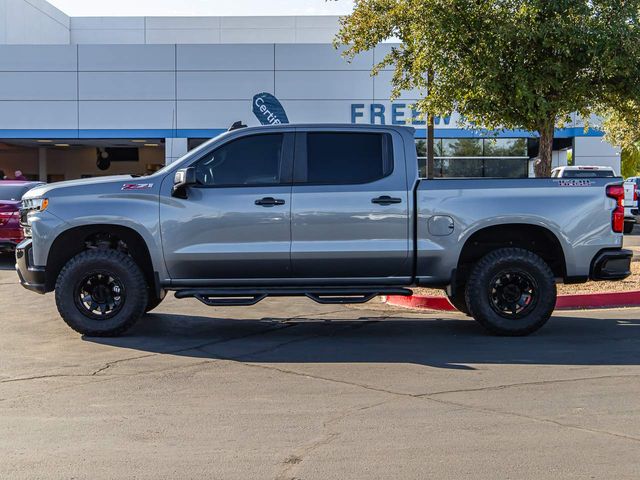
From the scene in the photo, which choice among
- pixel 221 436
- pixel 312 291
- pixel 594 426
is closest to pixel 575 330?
pixel 312 291

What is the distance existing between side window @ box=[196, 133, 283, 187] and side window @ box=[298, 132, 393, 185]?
0.34 metres

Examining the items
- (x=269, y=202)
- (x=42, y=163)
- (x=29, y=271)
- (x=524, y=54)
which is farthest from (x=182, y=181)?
(x=42, y=163)

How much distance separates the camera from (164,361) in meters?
7.36

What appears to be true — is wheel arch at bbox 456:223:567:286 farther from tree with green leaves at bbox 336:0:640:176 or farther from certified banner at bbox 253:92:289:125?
certified banner at bbox 253:92:289:125

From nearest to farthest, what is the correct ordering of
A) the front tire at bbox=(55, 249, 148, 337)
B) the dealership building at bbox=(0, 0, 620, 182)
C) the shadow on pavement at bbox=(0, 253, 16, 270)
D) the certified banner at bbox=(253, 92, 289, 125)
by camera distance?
the front tire at bbox=(55, 249, 148, 337)
the shadow on pavement at bbox=(0, 253, 16, 270)
the certified banner at bbox=(253, 92, 289, 125)
the dealership building at bbox=(0, 0, 620, 182)

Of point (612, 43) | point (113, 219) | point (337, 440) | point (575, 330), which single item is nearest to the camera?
point (337, 440)

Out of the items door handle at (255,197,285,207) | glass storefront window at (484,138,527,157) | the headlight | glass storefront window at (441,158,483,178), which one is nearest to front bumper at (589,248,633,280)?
door handle at (255,197,285,207)

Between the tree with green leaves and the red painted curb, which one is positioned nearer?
the red painted curb

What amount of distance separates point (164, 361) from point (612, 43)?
326 inches

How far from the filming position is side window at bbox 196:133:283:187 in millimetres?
8398

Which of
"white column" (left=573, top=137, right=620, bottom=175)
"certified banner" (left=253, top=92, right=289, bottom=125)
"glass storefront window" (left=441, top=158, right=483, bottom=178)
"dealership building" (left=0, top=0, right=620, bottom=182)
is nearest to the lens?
"certified banner" (left=253, top=92, right=289, bottom=125)

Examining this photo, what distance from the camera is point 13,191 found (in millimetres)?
16516

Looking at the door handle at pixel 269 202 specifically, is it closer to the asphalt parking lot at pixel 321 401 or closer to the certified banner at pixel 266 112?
the asphalt parking lot at pixel 321 401

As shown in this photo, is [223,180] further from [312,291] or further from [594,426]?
[594,426]
